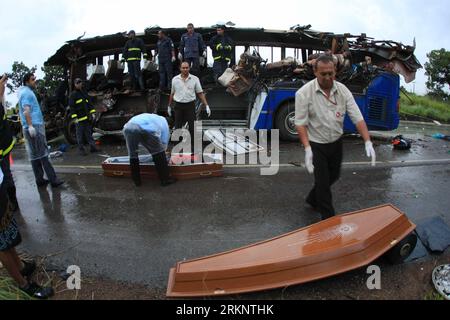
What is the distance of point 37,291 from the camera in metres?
2.84

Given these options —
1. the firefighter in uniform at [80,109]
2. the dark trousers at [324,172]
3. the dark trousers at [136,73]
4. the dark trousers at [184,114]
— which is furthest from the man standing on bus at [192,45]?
the dark trousers at [324,172]

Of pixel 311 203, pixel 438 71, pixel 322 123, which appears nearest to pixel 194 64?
pixel 311 203

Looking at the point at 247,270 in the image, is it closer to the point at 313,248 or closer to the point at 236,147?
the point at 313,248

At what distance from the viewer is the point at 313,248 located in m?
2.88

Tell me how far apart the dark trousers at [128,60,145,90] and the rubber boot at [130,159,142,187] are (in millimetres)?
4306

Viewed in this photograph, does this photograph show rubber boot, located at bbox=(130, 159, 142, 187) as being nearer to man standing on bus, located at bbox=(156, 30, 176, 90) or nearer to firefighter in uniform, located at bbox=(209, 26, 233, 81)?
man standing on bus, located at bbox=(156, 30, 176, 90)

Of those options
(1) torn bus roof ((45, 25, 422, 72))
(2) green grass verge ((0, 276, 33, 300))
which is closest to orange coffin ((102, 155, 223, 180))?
(2) green grass verge ((0, 276, 33, 300))

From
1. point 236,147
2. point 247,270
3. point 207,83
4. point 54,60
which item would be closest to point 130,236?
point 247,270

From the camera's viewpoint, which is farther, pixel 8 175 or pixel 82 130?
pixel 82 130

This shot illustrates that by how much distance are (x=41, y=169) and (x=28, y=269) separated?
9.92ft

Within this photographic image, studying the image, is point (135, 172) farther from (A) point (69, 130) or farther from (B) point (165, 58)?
(A) point (69, 130)

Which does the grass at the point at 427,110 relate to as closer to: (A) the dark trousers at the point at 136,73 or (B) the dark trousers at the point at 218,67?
(B) the dark trousers at the point at 218,67

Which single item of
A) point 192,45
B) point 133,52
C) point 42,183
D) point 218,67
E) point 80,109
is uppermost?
point 192,45

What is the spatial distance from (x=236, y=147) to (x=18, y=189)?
3.84 metres
